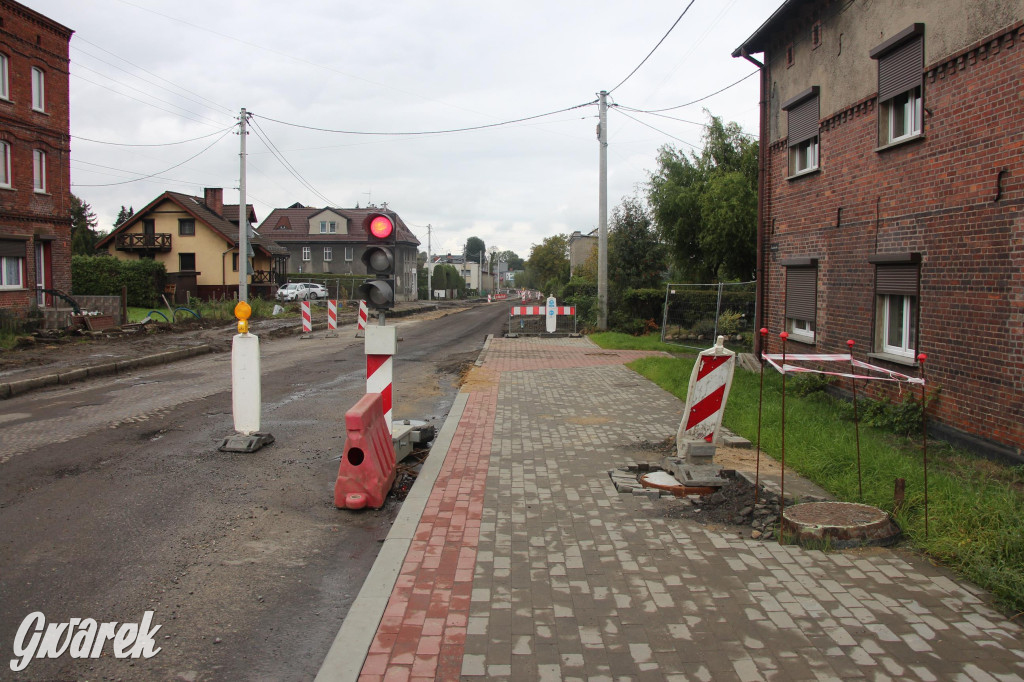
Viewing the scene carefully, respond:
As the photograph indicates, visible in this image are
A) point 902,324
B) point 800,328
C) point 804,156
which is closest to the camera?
point 902,324

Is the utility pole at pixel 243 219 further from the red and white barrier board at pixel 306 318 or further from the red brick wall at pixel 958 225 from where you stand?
the red brick wall at pixel 958 225

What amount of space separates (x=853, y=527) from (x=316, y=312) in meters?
33.7

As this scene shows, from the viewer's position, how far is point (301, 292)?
1919 inches

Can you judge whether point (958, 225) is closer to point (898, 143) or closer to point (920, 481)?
point (898, 143)

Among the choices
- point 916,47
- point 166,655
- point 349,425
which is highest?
point 916,47

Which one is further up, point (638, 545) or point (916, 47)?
point (916, 47)

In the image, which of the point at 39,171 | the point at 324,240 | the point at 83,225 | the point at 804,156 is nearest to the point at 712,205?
the point at 804,156

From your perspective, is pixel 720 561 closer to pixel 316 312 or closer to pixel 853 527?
pixel 853 527

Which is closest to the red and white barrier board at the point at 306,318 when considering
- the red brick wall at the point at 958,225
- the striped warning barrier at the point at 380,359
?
the striped warning barrier at the point at 380,359

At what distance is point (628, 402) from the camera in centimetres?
1083

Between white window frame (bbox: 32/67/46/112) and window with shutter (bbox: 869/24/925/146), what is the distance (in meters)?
26.1

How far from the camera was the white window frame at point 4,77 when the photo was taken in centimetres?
2283

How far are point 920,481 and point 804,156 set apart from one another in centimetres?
833

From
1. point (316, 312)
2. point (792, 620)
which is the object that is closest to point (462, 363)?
point (792, 620)
